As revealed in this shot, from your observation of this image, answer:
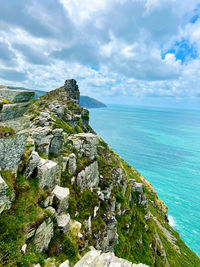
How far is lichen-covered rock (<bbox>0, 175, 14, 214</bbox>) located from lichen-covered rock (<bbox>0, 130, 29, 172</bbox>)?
222 centimetres

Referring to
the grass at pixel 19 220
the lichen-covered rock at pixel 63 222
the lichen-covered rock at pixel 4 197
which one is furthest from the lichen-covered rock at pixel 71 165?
the lichen-covered rock at pixel 4 197

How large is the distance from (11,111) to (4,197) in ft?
26.2

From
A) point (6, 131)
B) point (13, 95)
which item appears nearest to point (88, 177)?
point (6, 131)

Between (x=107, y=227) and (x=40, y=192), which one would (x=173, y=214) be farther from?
(x=40, y=192)

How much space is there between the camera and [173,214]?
356 feet

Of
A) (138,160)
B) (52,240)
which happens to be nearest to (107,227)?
(52,240)

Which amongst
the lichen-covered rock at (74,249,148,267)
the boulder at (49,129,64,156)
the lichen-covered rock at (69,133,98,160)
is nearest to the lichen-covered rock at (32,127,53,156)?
the boulder at (49,129,64,156)

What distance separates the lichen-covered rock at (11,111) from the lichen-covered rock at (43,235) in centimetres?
1039

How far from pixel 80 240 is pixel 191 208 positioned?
12923 centimetres

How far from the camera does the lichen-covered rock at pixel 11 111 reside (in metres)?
13.7

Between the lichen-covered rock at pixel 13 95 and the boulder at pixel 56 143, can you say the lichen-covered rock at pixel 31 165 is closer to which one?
the lichen-covered rock at pixel 13 95

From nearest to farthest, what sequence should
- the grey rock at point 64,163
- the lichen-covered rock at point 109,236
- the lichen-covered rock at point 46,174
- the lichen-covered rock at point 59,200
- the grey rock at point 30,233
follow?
the grey rock at point 30,233 < the lichen-covered rock at point 46,174 < the lichen-covered rock at point 59,200 < the grey rock at point 64,163 < the lichen-covered rock at point 109,236

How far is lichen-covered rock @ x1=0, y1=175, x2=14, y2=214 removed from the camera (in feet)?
34.3

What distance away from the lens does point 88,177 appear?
1081 inches
